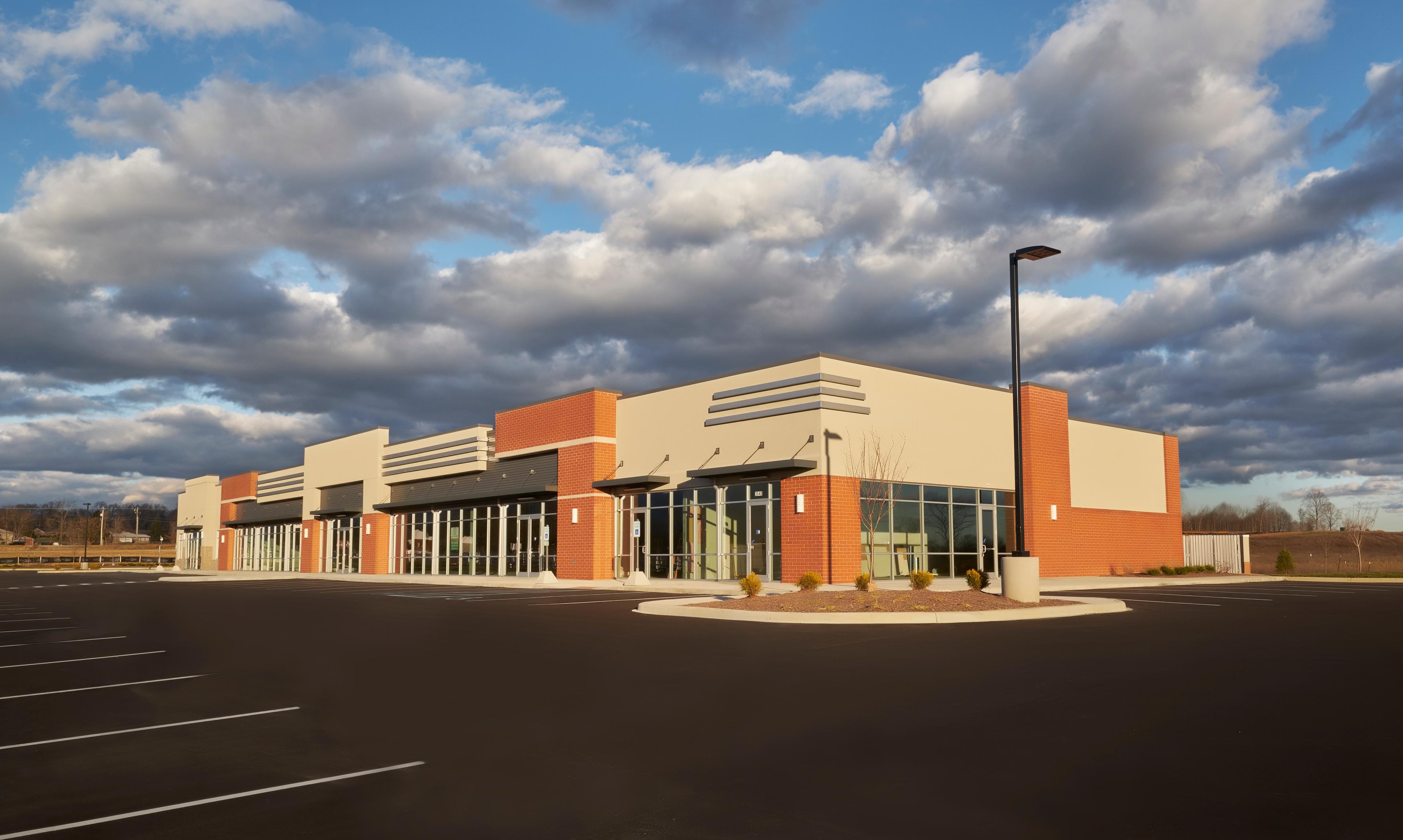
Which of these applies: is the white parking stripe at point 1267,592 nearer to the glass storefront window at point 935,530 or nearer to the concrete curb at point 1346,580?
the glass storefront window at point 935,530

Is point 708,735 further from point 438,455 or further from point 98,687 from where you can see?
point 438,455

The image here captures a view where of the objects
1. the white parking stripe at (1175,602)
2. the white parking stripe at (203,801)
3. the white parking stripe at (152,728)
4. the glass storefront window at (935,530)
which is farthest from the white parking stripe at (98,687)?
the glass storefront window at (935,530)

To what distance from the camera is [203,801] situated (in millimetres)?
5594

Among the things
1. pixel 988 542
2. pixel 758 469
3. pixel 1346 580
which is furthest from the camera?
pixel 1346 580

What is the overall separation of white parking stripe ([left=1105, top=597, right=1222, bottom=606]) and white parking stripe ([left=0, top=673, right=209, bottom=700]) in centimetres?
1887

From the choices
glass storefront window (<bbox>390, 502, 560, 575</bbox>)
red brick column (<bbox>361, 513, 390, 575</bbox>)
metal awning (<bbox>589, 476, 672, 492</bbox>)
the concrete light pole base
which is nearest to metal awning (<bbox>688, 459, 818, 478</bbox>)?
metal awning (<bbox>589, 476, 672, 492</bbox>)

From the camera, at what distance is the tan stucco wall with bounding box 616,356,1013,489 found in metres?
29.7

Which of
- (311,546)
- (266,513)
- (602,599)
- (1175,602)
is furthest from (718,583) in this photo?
(266,513)

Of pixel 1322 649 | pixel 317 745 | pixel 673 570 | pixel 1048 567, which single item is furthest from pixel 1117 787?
pixel 1048 567

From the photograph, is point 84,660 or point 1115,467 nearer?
point 84,660

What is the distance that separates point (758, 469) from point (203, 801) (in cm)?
2487

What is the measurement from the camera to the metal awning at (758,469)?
2886 cm

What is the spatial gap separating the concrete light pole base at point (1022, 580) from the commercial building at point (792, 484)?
16.4 feet

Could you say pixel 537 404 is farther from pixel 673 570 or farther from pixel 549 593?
pixel 549 593
